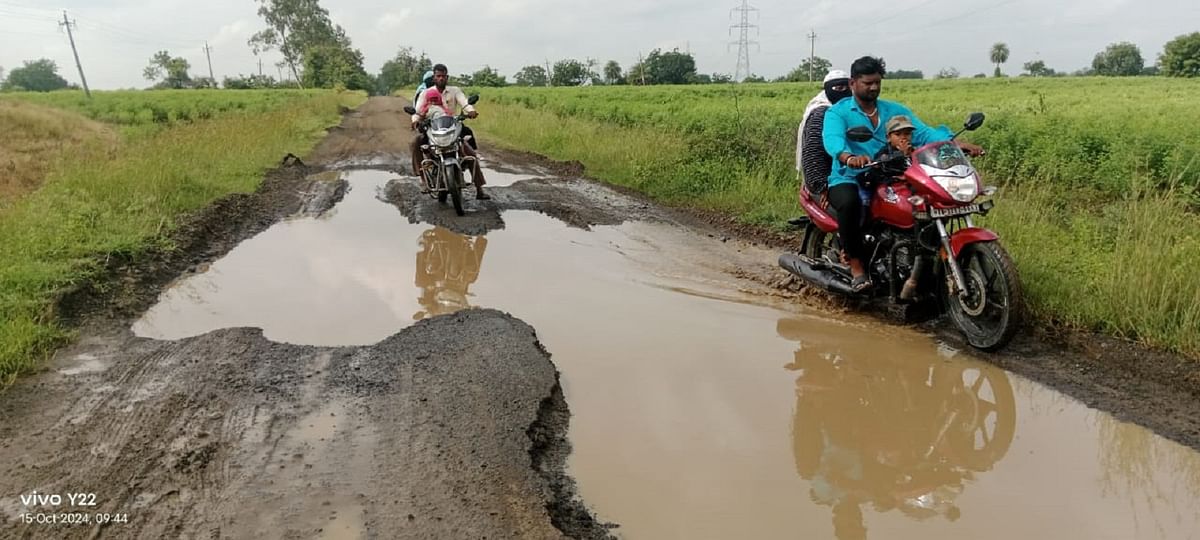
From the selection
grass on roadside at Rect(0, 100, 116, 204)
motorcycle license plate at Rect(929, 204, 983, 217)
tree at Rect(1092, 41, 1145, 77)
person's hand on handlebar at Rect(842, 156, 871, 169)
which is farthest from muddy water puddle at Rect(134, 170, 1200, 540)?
tree at Rect(1092, 41, 1145, 77)

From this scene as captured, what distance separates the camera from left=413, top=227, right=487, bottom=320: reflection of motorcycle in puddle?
203 inches

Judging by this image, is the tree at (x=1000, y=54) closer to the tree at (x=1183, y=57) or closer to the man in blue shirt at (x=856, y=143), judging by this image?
the tree at (x=1183, y=57)

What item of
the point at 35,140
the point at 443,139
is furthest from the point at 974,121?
the point at 35,140

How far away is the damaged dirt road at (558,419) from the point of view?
8.62ft

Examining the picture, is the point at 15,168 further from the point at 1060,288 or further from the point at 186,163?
the point at 1060,288

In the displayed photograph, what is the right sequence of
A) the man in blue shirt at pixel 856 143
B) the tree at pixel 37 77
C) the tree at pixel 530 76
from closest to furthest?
the man in blue shirt at pixel 856 143, the tree at pixel 530 76, the tree at pixel 37 77

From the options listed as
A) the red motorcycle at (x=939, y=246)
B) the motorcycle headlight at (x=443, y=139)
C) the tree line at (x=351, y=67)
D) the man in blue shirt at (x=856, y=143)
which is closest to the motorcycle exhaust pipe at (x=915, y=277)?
the red motorcycle at (x=939, y=246)

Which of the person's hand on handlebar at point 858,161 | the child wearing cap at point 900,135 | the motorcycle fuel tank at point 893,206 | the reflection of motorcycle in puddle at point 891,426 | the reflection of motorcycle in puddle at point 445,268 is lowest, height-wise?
the reflection of motorcycle in puddle at point 891,426

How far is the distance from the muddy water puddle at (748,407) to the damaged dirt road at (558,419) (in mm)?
16

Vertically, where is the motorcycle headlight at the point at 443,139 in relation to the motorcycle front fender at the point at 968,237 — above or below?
above

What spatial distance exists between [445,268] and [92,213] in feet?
10.5

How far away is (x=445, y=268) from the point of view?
6.14 meters

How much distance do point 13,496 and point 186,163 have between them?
27.5 ft

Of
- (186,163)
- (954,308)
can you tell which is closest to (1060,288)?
(954,308)
